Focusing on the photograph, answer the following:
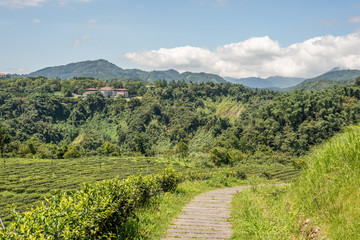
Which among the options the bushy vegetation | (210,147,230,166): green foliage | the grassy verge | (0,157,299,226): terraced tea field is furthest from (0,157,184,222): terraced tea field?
the bushy vegetation

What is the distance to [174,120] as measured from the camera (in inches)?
4028

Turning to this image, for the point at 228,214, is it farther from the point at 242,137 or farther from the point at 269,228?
the point at 242,137

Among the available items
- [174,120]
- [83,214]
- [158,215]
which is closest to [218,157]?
[158,215]

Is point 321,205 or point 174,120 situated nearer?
A: point 321,205

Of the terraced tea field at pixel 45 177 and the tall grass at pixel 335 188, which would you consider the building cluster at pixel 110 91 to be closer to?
the terraced tea field at pixel 45 177

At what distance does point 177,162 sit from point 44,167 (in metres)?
23.0

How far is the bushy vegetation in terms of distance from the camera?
4068 mm

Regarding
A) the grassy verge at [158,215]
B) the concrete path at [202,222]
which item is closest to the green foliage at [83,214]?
the grassy verge at [158,215]

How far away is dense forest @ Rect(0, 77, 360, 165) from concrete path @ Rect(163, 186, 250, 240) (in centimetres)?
3599

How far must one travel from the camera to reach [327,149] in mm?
5492

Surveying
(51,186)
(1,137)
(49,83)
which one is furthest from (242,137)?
(49,83)

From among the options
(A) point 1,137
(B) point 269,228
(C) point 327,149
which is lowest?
(A) point 1,137

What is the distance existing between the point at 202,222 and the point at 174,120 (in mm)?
96089

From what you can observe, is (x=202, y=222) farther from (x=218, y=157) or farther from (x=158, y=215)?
(x=218, y=157)
